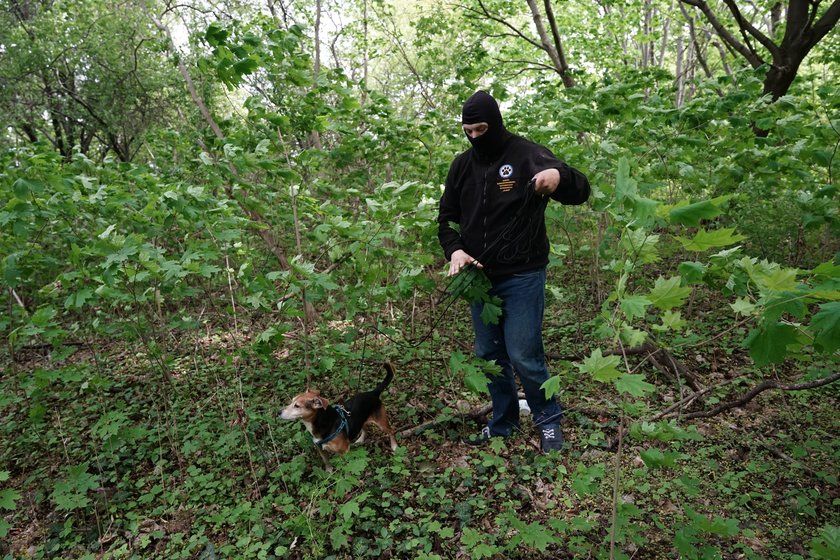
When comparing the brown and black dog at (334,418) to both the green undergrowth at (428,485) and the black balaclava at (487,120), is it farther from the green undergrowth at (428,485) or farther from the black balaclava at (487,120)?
the black balaclava at (487,120)

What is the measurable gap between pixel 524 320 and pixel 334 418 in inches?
59.2

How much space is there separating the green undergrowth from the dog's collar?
162 millimetres

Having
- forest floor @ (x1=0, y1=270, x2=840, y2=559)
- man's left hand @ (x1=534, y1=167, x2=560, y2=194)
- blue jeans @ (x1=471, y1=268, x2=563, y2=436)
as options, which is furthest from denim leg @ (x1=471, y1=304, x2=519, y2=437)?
man's left hand @ (x1=534, y1=167, x2=560, y2=194)

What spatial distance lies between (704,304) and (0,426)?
7.33 metres

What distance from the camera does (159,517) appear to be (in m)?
3.01

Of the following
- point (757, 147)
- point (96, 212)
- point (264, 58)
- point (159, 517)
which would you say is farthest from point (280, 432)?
point (757, 147)

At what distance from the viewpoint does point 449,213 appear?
304 cm

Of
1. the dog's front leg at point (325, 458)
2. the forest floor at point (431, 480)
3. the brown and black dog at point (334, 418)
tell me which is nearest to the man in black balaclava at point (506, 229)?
the forest floor at point (431, 480)

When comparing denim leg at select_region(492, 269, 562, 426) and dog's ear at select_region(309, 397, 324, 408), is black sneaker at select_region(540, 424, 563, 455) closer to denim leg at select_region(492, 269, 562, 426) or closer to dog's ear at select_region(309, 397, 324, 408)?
denim leg at select_region(492, 269, 562, 426)

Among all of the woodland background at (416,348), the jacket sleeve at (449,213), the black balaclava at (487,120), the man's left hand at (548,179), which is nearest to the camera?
the woodland background at (416,348)

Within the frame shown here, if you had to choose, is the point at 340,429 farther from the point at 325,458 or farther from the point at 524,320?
the point at 524,320

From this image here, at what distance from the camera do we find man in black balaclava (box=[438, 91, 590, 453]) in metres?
2.64

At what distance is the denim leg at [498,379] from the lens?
9.93 ft

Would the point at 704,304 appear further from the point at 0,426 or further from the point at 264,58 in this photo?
the point at 0,426
